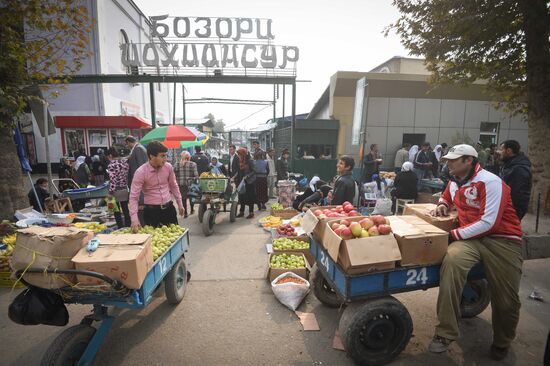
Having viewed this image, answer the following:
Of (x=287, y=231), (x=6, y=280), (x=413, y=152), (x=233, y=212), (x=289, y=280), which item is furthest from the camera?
(x=413, y=152)

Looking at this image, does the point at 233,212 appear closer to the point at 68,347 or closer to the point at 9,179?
the point at 9,179

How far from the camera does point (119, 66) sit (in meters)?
18.5

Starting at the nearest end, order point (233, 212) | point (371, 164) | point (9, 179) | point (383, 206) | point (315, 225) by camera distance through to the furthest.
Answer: point (315, 225), point (9, 179), point (383, 206), point (233, 212), point (371, 164)

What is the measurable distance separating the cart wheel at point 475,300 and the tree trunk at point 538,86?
5.21 meters

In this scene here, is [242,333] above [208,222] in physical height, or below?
below

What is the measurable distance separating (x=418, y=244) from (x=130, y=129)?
712 inches

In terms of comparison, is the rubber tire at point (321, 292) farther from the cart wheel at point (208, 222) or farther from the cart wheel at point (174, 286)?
the cart wheel at point (208, 222)

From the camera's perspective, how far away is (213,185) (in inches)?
284

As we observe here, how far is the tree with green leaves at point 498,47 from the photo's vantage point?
7.19 metres

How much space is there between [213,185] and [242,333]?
14.1 ft

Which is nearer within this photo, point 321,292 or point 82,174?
point 321,292

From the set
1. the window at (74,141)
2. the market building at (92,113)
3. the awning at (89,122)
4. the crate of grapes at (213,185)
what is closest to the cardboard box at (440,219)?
the crate of grapes at (213,185)

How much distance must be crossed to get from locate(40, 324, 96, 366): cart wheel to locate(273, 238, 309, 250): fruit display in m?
3.00

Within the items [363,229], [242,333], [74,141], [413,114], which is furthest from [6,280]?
[413,114]
